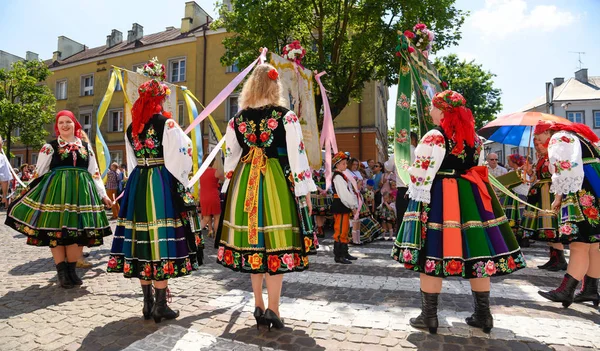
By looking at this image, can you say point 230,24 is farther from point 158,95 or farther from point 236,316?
point 236,316

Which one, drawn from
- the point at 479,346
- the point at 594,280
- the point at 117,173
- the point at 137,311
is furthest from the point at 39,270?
the point at 117,173

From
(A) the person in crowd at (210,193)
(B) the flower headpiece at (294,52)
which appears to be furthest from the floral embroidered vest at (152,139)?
(A) the person in crowd at (210,193)

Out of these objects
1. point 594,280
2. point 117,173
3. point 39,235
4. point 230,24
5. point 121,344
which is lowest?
point 121,344

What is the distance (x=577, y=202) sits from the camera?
395 centimetres

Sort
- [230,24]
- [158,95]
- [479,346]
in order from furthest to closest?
[230,24]
[158,95]
[479,346]

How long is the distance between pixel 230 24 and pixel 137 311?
36.5ft

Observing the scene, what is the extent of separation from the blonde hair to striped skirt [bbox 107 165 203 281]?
1008 mm

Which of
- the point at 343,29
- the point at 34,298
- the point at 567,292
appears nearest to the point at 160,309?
→ the point at 34,298

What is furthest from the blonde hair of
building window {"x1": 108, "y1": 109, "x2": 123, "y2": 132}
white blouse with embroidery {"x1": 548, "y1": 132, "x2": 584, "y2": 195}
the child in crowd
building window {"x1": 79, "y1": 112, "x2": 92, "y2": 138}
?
building window {"x1": 79, "y1": 112, "x2": 92, "y2": 138}

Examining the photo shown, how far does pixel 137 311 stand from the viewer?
12.3 ft

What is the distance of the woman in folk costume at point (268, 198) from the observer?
3145mm

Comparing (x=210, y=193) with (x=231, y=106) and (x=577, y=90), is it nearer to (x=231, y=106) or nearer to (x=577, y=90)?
(x=231, y=106)

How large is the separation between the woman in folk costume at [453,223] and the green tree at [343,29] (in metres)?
7.91

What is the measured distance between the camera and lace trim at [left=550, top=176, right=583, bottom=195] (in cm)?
378
